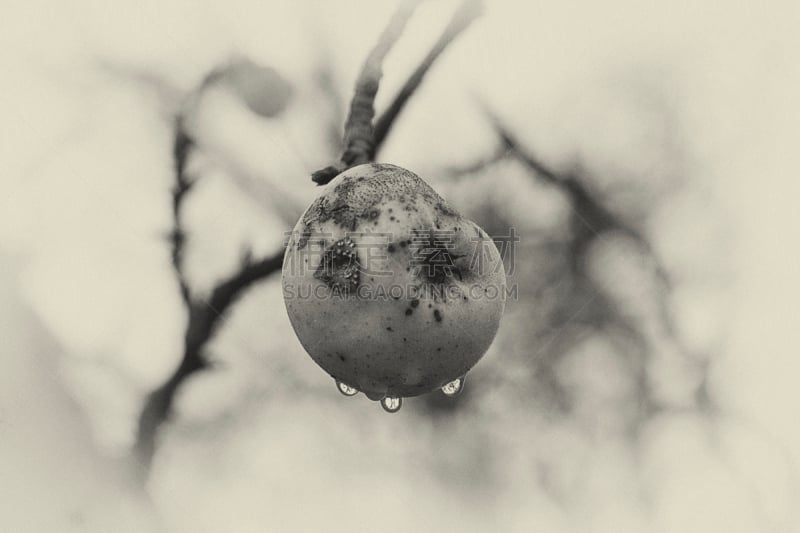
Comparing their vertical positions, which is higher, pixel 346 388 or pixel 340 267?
pixel 340 267

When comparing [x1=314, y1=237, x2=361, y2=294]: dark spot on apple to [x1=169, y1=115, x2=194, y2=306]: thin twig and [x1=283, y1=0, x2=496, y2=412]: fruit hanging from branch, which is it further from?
[x1=169, y1=115, x2=194, y2=306]: thin twig

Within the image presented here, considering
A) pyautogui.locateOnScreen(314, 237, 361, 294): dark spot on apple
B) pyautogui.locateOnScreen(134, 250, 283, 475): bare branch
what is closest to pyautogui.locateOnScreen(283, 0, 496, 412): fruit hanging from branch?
pyautogui.locateOnScreen(314, 237, 361, 294): dark spot on apple

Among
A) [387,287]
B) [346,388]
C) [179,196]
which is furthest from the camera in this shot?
[179,196]

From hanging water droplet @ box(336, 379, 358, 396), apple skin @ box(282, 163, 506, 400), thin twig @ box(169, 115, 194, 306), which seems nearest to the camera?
apple skin @ box(282, 163, 506, 400)

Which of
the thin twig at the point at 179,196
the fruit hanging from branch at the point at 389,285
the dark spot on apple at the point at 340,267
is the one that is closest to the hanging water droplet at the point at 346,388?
the fruit hanging from branch at the point at 389,285

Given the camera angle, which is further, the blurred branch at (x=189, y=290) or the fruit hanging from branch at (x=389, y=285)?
the blurred branch at (x=189, y=290)

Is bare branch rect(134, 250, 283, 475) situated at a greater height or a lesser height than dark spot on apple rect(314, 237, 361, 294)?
lesser

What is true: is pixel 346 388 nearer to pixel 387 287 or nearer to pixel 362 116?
pixel 387 287

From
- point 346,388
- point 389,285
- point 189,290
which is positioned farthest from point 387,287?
point 189,290

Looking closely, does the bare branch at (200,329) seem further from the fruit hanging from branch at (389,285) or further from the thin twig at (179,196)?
the fruit hanging from branch at (389,285)
